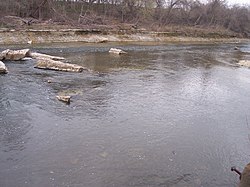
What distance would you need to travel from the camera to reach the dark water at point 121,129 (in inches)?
Result: 363

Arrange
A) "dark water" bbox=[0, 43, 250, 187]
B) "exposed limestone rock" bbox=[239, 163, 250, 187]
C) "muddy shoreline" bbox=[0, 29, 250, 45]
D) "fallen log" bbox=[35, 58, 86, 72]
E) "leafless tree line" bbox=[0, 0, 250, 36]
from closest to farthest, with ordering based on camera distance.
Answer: "exposed limestone rock" bbox=[239, 163, 250, 187]
"dark water" bbox=[0, 43, 250, 187]
"fallen log" bbox=[35, 58, 86, 72]
"muddy shoreline" bbox=[0, 29, 250, 45]
"leafless tree line" bbox=[0, 0, 250, 36]

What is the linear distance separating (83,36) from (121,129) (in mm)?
29099

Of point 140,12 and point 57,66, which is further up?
point 140,12

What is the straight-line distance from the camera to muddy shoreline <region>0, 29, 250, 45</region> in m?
33.8

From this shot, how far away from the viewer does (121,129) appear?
487 inches

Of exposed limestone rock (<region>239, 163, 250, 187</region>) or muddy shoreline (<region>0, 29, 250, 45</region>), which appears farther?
muddy shoreline (<region>0, 29, 250, 45</region>)

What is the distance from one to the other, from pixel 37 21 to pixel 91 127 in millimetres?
31257

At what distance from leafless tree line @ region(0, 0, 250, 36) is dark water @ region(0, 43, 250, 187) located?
931 inches

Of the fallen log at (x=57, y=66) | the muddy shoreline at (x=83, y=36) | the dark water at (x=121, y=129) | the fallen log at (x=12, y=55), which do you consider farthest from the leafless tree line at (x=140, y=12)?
the dark water at (x=121, y=129)

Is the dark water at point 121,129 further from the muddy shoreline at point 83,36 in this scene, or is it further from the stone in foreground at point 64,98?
the muddy shoreline at point 83,36

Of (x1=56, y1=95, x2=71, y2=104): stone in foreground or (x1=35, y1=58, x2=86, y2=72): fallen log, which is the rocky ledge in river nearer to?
(x1=35, y1=58, x2=86, y2=72): fallen log

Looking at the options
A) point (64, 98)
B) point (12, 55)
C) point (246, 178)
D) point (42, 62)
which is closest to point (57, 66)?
point (42, 62)

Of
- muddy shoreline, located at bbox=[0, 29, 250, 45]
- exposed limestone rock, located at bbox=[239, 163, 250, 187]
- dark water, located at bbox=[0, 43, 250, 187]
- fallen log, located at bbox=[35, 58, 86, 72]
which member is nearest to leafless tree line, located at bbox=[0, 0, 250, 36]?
muddy shoreline, located at bbox=[0, 29, 250, 45]

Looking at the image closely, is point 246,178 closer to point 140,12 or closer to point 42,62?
point 42,62
